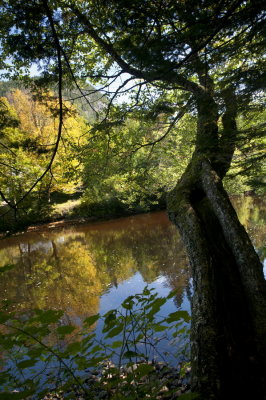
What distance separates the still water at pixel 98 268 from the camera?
5.53 meters

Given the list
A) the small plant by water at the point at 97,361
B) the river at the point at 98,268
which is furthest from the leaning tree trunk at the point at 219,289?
the river at the point at 98,268

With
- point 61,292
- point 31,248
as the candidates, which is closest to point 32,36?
point 61,292

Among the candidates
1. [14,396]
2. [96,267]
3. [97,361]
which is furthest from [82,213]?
[14,396]

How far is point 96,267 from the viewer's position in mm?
7820

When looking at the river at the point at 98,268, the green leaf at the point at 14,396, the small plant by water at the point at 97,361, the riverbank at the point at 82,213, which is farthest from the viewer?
the riverbank at the point at 82,213

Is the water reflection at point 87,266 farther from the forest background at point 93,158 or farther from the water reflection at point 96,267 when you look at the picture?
the forest background at point 93,158

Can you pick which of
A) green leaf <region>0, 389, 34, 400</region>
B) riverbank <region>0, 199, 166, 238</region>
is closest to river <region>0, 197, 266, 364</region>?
green leaf <region>0, 389, 34, 400</region>

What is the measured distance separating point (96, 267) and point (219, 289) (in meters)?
6.16

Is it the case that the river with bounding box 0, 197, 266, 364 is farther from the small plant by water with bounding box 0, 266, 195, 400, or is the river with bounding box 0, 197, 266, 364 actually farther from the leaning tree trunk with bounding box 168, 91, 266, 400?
the leaning tree trunk with bounding box 168, 91, 266, 400

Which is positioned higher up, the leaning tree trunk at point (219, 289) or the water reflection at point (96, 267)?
the leaning tree trunk at point (219, 289)

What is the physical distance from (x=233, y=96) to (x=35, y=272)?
778 cm

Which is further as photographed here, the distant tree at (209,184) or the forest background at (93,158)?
the forest background at (93,158)

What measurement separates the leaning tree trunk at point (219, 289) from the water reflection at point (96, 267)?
7.54 ft

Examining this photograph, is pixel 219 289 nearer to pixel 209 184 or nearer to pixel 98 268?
pixel 209 184
